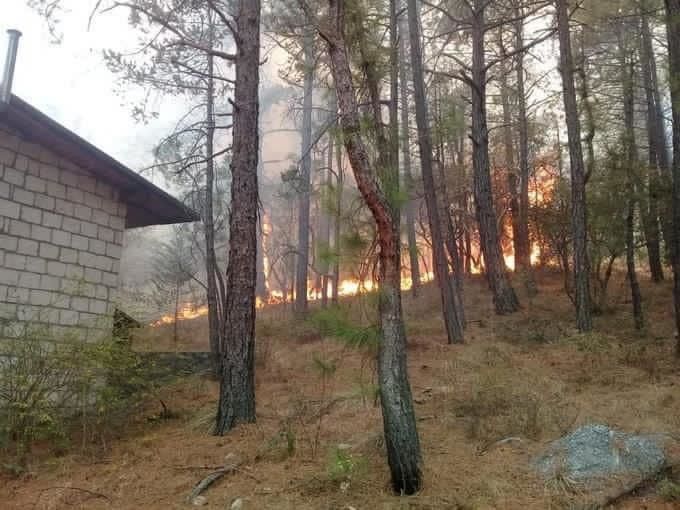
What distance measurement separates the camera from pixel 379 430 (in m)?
6.13

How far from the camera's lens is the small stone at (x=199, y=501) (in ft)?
16.2

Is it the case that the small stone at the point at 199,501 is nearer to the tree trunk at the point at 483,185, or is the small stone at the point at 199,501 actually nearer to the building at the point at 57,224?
the building at the point at 57,224

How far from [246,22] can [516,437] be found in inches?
262

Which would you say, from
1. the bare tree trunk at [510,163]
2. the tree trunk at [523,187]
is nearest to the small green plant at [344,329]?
the tree trunk at [523,187]

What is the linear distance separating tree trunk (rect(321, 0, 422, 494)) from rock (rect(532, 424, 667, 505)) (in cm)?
120

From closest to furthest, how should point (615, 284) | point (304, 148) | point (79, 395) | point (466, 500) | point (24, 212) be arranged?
point (466, 500)
point (79, 395)
point (24, 212)
point (615, 284)
point (304, 148)

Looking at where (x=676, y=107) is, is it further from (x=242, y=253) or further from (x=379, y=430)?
(x=242, y=253)

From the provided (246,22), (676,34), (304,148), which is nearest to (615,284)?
(676,34)

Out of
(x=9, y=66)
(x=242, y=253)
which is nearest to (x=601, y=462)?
(x=242, y=253)

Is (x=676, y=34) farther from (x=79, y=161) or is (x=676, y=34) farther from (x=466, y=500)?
(x=79, y=161)

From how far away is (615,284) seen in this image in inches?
643

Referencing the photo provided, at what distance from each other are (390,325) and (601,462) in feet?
7.07

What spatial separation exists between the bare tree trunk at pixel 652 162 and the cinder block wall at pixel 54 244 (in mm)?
11860

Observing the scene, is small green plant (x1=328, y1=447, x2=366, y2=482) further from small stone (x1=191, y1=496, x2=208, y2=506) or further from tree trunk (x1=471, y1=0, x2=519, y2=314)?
tree trunk (x1=471, y1=0, x2=519, y2=314)
